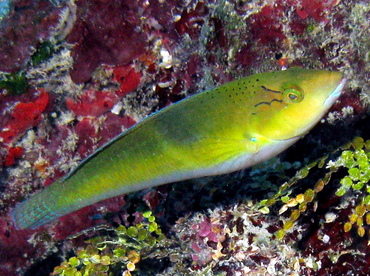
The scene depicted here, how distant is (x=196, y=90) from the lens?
4070 millimetres

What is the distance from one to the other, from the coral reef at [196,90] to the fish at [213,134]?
104cm

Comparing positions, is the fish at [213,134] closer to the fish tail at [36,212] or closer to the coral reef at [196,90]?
the fish tail at [36,212]

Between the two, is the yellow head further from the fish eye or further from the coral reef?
the coral reef

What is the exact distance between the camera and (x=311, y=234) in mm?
3457

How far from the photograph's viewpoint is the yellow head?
2.28 metres

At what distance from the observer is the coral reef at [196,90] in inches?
137

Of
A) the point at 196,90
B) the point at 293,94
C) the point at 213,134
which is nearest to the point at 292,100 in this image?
the point at 293,94

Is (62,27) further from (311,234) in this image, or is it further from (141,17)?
(311,234)

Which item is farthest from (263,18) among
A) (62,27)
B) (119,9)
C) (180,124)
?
(62,27)

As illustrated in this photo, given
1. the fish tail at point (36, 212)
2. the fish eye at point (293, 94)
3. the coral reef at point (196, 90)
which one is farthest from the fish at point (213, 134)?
the coral reef at point (196, 90)

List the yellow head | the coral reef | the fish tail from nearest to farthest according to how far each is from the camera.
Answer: the yellow head → the fish tail → the coral reef

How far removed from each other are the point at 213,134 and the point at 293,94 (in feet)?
2.09

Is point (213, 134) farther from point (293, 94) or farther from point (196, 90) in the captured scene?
point (196, 90)

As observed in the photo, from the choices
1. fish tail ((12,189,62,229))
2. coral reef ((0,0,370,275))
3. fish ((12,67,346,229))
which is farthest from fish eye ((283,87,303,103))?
fish tail ((12,189,62,229))
